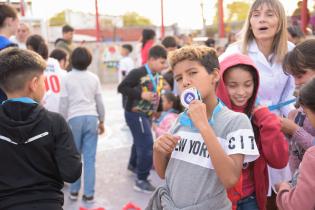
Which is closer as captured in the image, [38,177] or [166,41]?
[38,177]

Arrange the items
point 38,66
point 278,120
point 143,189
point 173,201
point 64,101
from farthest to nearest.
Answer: point 143,189 < point 64,101 < point 38,66 < point 278,120 < point 173,201

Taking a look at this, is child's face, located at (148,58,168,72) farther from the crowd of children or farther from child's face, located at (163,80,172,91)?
the crowd of children

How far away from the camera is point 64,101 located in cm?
410

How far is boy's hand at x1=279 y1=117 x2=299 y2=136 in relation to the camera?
2000 mm

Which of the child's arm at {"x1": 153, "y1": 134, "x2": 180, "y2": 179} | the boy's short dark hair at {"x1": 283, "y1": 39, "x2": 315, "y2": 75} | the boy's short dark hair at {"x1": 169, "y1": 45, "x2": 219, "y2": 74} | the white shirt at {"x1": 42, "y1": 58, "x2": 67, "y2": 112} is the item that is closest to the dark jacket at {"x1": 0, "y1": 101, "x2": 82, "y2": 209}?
the child's arm at {"x1": 153, "y1": 134, "x2": 180, "y2": 179}

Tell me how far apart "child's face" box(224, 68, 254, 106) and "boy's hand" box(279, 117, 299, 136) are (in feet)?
0.77

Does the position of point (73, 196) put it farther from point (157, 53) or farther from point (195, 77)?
point (195, 77)

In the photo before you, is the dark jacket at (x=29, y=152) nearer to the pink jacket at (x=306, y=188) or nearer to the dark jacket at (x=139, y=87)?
the pink jacket at (x=306, y=188)

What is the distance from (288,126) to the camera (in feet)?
6.58

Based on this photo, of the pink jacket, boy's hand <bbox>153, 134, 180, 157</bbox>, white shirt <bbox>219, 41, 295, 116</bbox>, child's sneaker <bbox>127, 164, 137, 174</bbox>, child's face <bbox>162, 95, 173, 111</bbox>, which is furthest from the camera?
child's sneaker <bbox>127, 164, 137, 174</bbox>

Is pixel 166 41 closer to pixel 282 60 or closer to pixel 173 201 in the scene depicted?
pixel 282 60

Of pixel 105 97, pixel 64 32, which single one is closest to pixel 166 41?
pixel 64 32

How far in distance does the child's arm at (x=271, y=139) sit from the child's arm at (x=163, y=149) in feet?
1.53

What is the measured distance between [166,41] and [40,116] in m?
4.24
